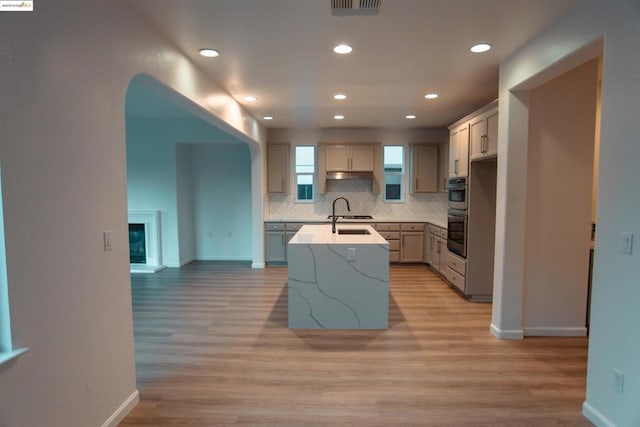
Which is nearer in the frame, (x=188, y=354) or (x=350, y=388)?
(x=350, y=388)

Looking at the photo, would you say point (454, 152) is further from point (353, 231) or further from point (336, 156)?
point (336, 156)

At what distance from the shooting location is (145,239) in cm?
619

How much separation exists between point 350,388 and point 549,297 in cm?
216

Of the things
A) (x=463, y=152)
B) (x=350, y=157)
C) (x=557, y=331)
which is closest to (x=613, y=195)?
(x=557, y=331)

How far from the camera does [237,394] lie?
239 cm

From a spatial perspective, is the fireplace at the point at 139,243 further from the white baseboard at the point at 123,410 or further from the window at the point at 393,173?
the window at the point at 393,173

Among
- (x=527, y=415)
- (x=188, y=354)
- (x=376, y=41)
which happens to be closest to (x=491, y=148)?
(x=376, y=41)

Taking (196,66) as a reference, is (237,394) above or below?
below

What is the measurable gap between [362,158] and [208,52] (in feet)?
13.4

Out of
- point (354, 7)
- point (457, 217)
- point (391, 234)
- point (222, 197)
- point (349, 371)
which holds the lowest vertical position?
point (349, 371)

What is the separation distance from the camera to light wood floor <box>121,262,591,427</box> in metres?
2.17

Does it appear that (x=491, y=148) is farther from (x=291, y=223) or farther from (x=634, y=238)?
(x=291, y=223)

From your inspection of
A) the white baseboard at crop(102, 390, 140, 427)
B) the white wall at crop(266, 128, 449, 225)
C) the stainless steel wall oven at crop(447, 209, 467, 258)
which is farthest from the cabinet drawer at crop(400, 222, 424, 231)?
the white baseboard at crop(102, 390, 140, 427)

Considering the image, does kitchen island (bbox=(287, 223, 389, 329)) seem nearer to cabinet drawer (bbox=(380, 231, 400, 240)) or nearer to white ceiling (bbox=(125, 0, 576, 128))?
white ceiling (bbox=(125, 0, 576, 128))
